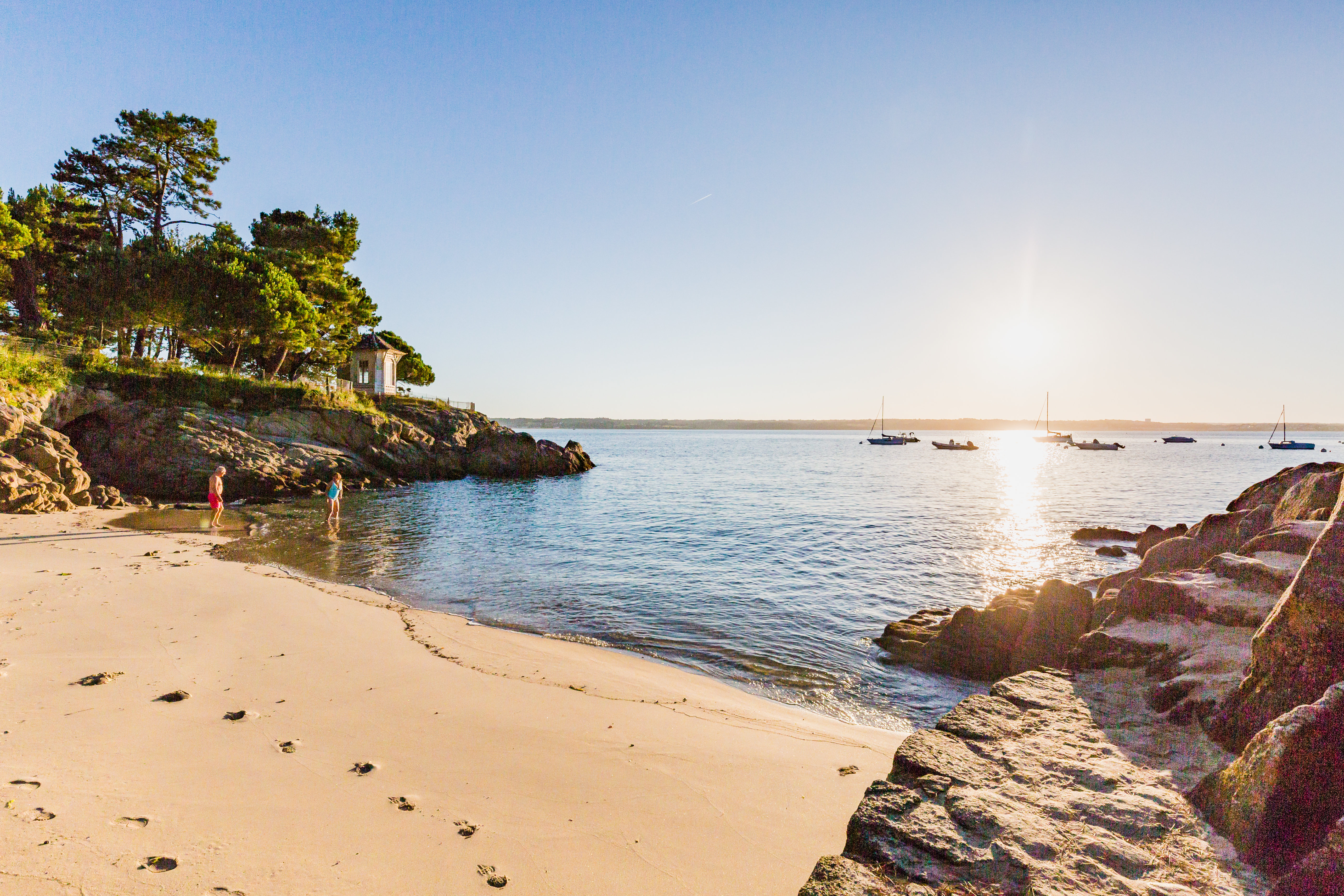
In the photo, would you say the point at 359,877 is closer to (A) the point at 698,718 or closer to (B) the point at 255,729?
(B) the point at 255,729

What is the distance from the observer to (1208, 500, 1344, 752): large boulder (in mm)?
3764

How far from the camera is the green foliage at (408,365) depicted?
57.9 meters

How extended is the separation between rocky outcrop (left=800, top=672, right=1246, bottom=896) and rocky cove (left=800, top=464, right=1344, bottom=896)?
0.04 feet

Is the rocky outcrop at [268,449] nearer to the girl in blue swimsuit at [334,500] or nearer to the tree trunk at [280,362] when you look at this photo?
the tree trunk at [280,362]

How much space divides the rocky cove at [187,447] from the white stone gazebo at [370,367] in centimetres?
329

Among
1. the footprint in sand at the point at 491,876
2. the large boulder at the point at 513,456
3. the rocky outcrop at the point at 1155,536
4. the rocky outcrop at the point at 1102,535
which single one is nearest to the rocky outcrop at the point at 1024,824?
the footprint in sand at the point at 491,876

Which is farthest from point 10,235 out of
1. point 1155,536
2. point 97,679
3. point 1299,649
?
point 1155,536

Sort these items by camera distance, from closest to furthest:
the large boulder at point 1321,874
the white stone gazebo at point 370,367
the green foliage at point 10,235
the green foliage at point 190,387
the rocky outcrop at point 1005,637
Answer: the large boulder at point 1321,874 < the rocky outcrop at point 1005,637 < the green foliage at point 190,387 < the green foliage at point 10,235 < the white stone gazebo at point 370,367

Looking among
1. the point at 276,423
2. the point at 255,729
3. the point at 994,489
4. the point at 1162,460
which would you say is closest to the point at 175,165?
the point at 276,423

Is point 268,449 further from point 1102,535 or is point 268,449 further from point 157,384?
point 1102,535

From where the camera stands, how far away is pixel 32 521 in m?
16.9

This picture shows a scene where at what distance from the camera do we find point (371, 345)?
162ft

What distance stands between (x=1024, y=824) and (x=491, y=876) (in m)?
3.47

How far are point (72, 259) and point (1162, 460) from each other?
401ft
